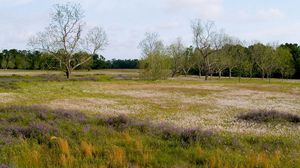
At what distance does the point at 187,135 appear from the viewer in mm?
10578

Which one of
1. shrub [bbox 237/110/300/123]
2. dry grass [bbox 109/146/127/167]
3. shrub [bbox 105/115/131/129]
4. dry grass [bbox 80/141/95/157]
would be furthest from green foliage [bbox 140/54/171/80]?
dry grass [bbox 109/146/127/167]

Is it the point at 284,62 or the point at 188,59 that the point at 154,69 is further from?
the point at 284,62

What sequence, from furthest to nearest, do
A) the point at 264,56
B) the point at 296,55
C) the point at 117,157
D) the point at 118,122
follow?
the point at 296,55
the point at 264,56
the point at 118,122
the point at 117,157

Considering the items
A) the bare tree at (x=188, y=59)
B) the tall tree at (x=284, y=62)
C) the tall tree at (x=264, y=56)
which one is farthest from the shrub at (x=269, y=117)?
the bare tree at (x=188, y=59)

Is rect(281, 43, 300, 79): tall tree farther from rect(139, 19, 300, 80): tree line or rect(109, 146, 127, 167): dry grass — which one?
rect(109, 146, 127, 167): dry grass

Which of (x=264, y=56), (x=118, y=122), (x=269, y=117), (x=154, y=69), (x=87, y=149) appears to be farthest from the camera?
(x=264, y=56)

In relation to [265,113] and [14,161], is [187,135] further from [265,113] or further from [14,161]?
[265,113]

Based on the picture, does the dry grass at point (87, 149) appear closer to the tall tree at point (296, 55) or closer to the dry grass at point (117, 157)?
the dry grass at point (117, 157)

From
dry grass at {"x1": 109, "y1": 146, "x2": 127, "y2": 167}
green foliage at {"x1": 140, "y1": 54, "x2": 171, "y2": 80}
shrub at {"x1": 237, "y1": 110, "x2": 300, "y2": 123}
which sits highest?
green foliage at {"x1": 140, "y1": 54, "x2": 171, "y2": 80}

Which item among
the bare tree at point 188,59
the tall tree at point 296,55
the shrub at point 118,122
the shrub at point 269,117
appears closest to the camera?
the shrub at point 118,122

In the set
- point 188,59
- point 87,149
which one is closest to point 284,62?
point 188,59

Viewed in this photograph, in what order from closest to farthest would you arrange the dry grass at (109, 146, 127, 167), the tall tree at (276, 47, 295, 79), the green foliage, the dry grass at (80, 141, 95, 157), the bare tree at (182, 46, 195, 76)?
the dry grass at (109, 146, 127, 167)
the dry grass at (80, 141, 95, 157)
the green foliage
the tall tree at (276, 47, 295, 79)
the bare tree at (182, 46, 195, 76)

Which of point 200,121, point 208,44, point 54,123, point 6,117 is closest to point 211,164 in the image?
point 54,123

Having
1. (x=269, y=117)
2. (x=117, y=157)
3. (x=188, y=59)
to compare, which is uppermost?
(x=188, y=59)
